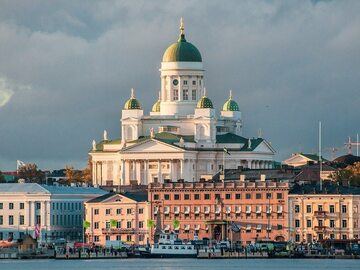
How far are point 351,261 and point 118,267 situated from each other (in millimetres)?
18386

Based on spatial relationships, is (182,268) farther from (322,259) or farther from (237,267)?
(322,259)

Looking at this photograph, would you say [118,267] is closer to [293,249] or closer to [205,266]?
[205,266]

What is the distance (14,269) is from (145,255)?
700 inches

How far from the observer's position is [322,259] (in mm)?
192875

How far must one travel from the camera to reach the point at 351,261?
19000 cm

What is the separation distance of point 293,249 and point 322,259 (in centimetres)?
470

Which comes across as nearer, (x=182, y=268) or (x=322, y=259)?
(x=182, y=268)

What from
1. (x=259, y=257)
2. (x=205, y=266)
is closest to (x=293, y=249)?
(x=259, y=257)

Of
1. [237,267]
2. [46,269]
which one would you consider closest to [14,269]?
[46,269]

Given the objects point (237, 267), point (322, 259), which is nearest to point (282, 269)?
point (237, 267)

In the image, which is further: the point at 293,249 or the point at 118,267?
the point at 293,249

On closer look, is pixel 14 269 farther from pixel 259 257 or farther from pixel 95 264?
pixel 259 257

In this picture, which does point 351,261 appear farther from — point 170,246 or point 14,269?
point 14,269

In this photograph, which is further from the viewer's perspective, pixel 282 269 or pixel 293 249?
pixel 293 249
